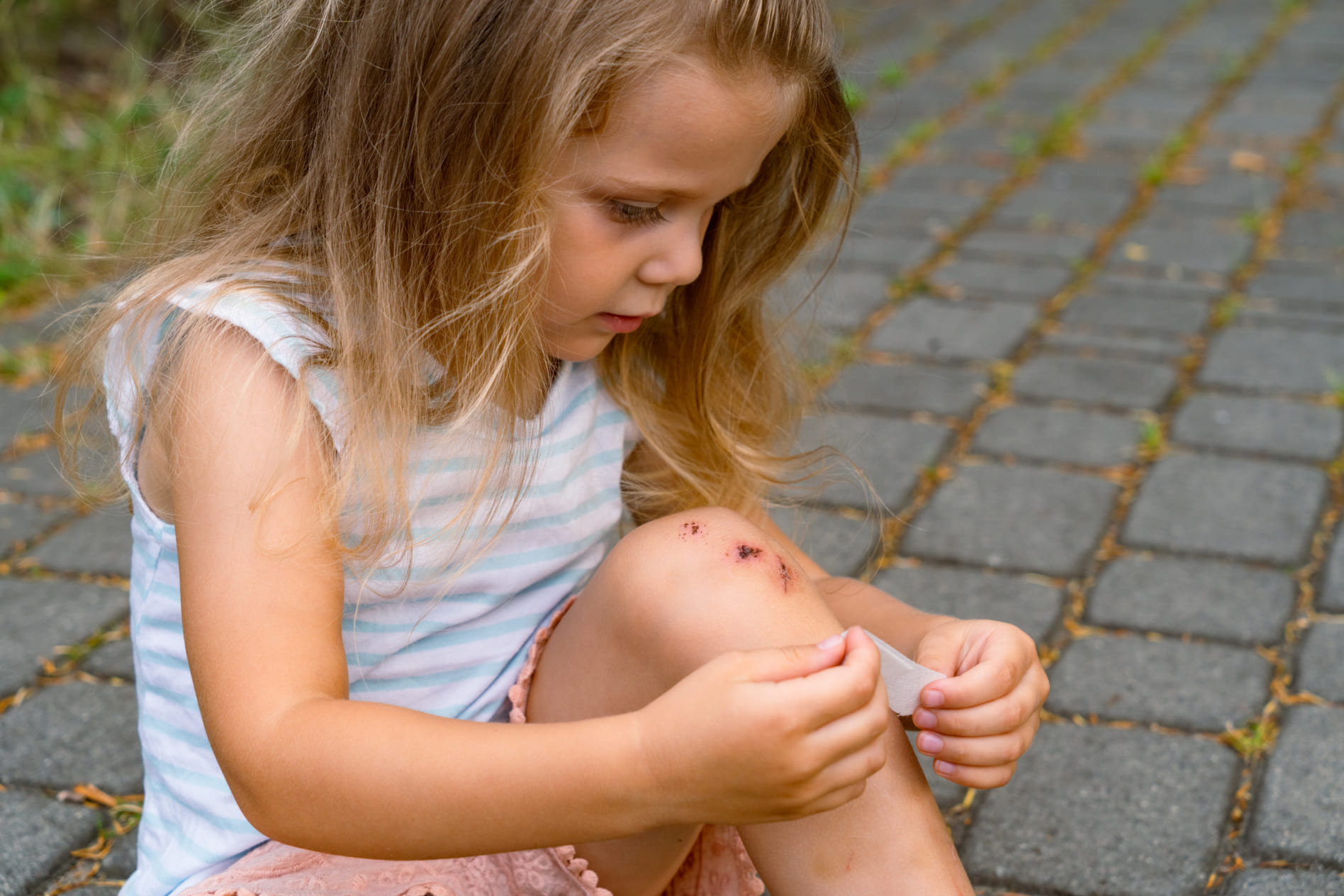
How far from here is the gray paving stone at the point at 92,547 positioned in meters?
2.45

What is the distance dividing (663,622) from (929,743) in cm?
28

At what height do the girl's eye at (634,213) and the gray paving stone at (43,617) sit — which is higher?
the girl's eye at (634,213)

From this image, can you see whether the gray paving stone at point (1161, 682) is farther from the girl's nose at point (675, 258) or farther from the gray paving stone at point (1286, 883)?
the girl's nose at point (675, 258)

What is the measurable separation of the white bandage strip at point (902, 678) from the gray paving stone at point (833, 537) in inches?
36.9

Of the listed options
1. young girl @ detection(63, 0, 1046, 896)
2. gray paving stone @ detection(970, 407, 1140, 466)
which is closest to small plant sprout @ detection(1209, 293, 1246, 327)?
gray paving stone @ detection(970, 407, 1140, 466)

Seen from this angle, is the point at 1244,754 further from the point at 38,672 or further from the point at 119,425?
the point at 38,672

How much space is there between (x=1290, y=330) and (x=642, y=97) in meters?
2.40

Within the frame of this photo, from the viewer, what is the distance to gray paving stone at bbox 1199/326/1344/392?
2.99 metres

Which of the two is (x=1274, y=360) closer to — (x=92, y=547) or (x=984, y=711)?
(x=984, y=711)

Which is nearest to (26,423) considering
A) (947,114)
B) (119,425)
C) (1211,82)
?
(119,425)

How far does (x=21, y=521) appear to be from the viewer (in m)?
2.60

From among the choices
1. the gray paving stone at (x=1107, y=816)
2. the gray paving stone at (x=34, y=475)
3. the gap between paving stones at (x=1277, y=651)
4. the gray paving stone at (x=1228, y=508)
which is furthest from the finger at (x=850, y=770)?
the gray paving stone at (x=34, y=475)

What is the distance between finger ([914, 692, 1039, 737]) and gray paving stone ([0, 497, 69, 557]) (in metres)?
1.79

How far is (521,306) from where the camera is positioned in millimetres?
1394
